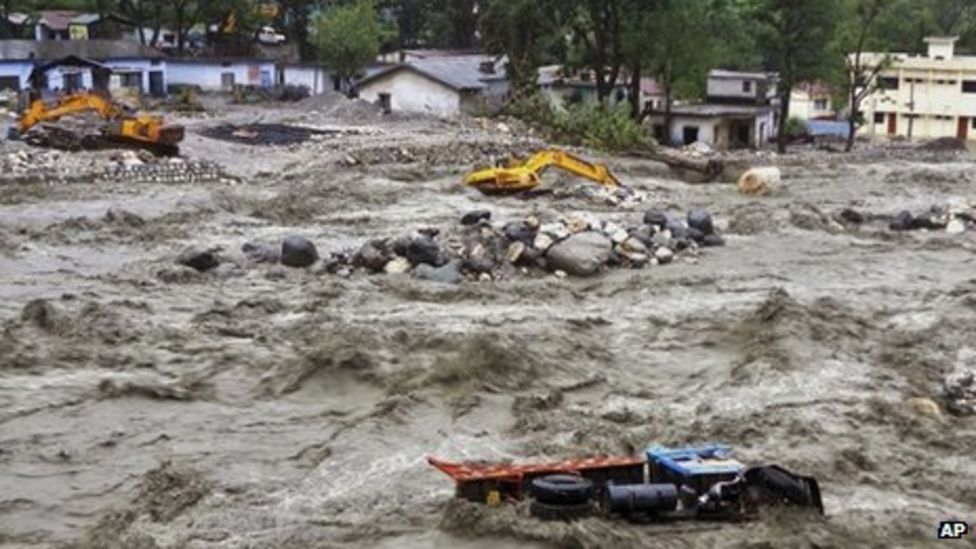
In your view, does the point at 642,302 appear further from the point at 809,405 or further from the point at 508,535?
the point at 508,535

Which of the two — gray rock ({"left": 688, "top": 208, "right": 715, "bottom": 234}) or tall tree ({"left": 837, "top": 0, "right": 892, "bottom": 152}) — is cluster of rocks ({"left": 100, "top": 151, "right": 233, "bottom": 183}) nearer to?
gray rock ({"left": 688, "top": 208, "right": 715, "bottom": 234})

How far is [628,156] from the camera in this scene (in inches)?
1431

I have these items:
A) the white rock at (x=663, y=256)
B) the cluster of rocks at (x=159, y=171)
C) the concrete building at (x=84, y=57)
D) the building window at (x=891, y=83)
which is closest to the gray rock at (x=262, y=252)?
the white rock at (x=663, y=256)

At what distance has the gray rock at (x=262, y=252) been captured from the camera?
64.4ft

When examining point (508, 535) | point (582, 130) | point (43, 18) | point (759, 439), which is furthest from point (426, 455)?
point (43, 18)

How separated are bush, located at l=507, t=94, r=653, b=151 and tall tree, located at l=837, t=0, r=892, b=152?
9007mm

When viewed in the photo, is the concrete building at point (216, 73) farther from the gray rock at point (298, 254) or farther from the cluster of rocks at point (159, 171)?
the gray rock at point (298, 254)

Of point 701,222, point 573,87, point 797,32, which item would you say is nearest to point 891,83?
point 797,32

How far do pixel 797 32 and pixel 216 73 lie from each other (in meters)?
24.7

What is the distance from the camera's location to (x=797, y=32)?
4038 cm

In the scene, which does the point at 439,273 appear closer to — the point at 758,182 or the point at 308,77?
the point at 758,182

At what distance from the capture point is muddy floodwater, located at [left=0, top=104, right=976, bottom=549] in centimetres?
977

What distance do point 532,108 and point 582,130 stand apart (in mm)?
3524

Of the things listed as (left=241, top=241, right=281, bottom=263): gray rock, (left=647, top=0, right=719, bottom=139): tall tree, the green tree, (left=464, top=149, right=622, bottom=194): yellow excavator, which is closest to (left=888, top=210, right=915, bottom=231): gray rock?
(left=464, top=149, right=622, bottom=194): yellow excavator
